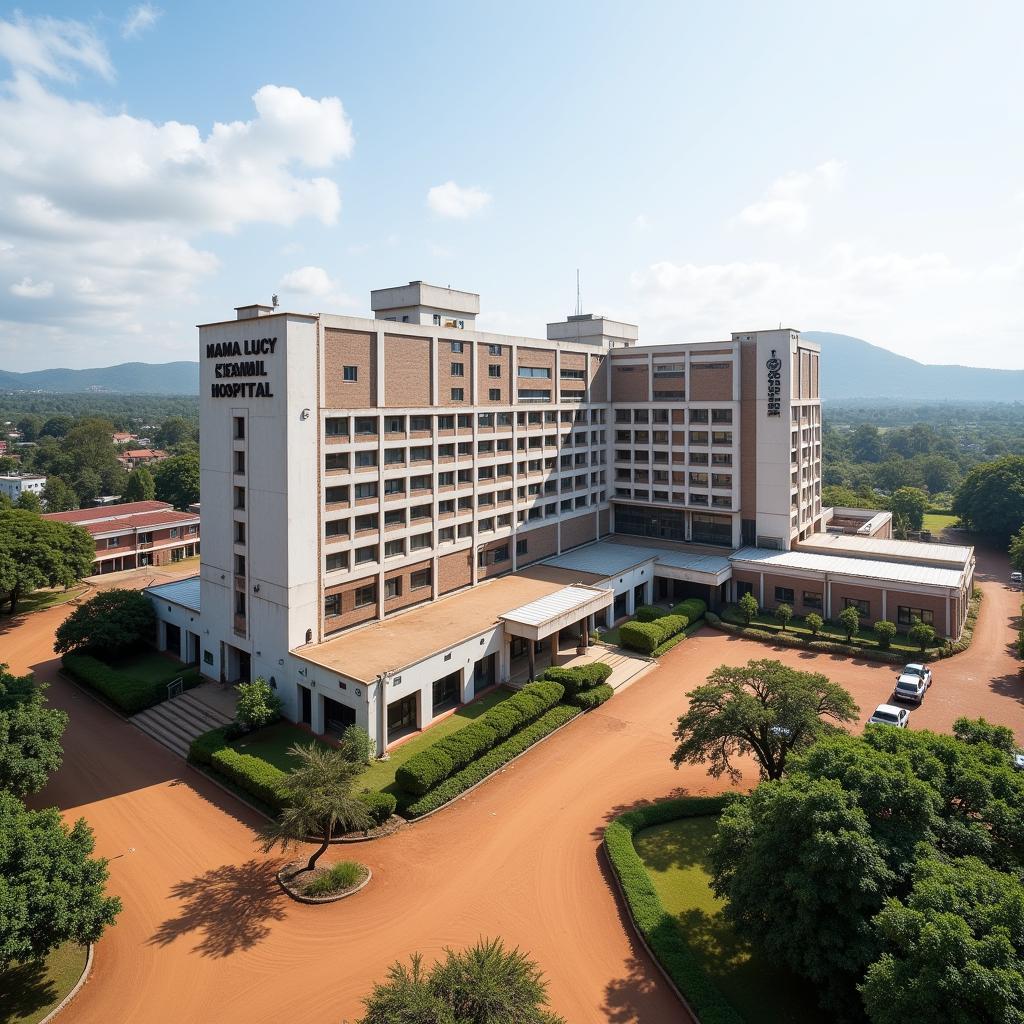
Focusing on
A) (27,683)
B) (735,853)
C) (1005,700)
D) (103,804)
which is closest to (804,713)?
(735,853)

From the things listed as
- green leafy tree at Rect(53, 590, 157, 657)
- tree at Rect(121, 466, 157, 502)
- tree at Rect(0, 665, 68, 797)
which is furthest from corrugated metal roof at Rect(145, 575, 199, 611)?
tree at Rect(121, 466, 157, 502)

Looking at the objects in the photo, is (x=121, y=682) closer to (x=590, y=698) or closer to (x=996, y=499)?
(x=590, y=698)

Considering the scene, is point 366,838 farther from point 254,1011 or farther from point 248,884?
point 254,1011

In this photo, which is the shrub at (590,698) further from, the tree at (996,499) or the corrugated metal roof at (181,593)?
the tree at (996,499)

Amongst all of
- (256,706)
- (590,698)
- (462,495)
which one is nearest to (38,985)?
(256,706)

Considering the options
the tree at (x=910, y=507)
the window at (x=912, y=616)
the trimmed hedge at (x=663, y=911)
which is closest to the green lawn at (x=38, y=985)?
the trimmed hedge at (x=663, y=911)

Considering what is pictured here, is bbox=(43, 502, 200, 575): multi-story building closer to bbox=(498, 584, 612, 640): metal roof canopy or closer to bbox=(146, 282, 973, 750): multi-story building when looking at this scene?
bbox=(146, 282, 973, 750): multi-story building

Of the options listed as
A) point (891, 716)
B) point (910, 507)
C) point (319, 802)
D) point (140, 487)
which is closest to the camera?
point (319, 802)
